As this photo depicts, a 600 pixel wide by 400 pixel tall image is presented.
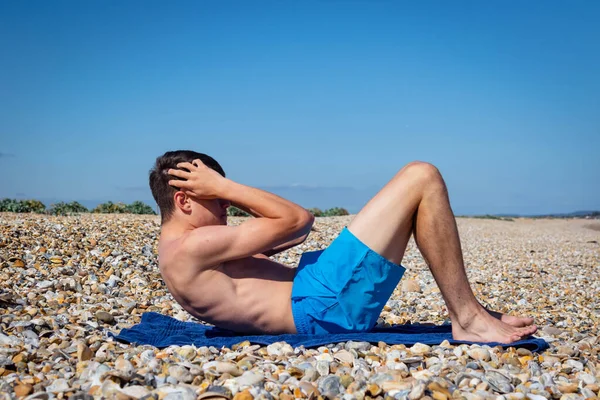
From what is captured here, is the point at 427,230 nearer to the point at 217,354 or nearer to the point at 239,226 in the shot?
the point at 239,226

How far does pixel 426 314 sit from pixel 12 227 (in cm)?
587

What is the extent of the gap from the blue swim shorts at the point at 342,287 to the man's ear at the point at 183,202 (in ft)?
2.93

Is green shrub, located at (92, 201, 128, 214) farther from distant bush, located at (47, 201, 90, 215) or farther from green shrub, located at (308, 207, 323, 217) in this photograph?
green shrub, located at (308, 207, 323, 217)

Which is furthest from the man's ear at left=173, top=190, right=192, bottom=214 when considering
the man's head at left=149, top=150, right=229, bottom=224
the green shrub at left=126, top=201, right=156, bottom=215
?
the green shrub at left=126, top=201, right=156, bottom=215

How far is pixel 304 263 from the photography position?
4.06 metres

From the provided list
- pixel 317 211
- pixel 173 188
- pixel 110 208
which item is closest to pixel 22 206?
pixel 110 208

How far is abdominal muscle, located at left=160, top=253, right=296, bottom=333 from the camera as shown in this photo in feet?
12.4

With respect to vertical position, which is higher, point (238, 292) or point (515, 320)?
point (238, 292)

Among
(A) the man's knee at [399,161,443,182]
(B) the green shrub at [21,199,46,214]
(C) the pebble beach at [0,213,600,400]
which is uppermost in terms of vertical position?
(B) the green shrub at [21,199,46,214]

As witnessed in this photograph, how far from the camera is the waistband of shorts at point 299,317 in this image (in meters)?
3.95

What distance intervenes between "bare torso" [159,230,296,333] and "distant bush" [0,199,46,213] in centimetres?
1169

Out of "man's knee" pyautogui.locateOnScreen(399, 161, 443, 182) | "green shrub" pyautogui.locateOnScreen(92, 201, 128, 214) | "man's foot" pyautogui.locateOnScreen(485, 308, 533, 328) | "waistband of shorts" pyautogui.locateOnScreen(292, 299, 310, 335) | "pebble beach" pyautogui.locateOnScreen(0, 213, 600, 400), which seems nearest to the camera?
"pebble beach" pyautogui.locateOnScreen(0, 213, 600, 400)

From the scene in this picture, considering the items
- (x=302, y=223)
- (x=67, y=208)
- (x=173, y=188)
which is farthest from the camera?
(x=67, y=208)

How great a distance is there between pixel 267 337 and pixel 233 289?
416 mm
